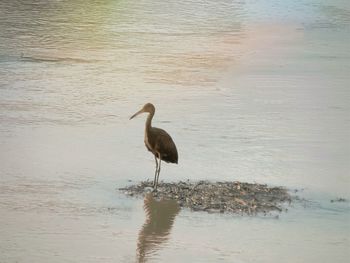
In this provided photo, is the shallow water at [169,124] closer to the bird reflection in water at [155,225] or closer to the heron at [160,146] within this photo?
the bird reflection in water at [155,225]

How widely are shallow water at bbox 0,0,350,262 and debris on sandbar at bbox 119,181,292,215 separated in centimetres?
21

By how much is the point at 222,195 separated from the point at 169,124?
3.49 m

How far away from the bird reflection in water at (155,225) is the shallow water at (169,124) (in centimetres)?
3

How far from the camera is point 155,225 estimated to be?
12055 mm

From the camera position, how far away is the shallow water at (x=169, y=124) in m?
11.6

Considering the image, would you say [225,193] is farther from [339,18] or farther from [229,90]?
[339,18]

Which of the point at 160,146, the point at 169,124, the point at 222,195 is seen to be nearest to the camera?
the point at 222,195

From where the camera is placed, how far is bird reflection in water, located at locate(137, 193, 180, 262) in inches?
445

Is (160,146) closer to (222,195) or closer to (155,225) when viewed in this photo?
(222,195)

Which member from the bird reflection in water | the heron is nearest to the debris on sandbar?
the bird reflection in water

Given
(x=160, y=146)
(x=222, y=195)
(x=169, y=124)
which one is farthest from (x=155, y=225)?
(x=169, y=124)

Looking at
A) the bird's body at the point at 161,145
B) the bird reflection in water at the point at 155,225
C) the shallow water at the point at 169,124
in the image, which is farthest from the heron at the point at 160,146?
the bird reflection in water at the point at 155,225

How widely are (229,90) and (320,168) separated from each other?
15.3 feet

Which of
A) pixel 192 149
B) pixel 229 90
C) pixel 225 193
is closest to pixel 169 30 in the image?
pixel 229 90
